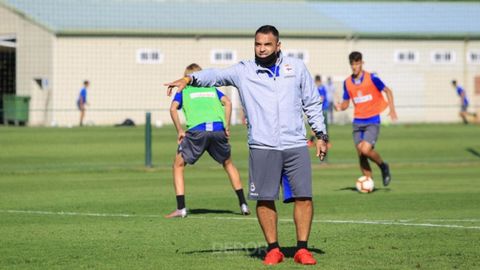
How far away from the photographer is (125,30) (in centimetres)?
4466

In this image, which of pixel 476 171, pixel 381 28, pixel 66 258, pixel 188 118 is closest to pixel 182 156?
pixel 188 118

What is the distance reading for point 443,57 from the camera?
5206cm

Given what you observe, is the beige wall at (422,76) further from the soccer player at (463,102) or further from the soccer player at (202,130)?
the soccer player at (202,130)

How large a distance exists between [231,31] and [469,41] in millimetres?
12222

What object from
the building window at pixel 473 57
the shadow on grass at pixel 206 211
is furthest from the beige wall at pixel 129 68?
the shadow on grass at pixel 206 211

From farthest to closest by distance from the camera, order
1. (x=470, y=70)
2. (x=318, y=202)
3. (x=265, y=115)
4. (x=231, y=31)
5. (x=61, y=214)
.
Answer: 1. (x=470, y=70)
2. (x=231, y=31)
3. (x=318, y=202)
4. (x=61, y=214)
5. (x=265, y=115)

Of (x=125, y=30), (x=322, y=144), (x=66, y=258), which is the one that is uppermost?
(x=125, y=30)

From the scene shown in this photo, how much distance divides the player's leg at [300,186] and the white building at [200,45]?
28.7 meters

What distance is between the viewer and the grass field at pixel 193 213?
10.7m

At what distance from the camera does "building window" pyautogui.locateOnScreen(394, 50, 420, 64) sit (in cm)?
4950

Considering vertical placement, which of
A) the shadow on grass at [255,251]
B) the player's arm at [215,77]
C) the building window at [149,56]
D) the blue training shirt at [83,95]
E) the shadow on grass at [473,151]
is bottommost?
the shadow on grass at [255,251]

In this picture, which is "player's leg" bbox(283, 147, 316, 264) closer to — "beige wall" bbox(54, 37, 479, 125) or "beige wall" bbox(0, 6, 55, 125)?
"beige wall" bbox(54, 37, 479, 125)

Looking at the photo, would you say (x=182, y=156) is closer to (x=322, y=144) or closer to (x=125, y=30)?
(x=322, y=144)

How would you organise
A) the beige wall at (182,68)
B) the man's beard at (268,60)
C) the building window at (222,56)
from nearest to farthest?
the man's beard at (268,60) → the beige wall at (182,68) → the building window at (222,56)
